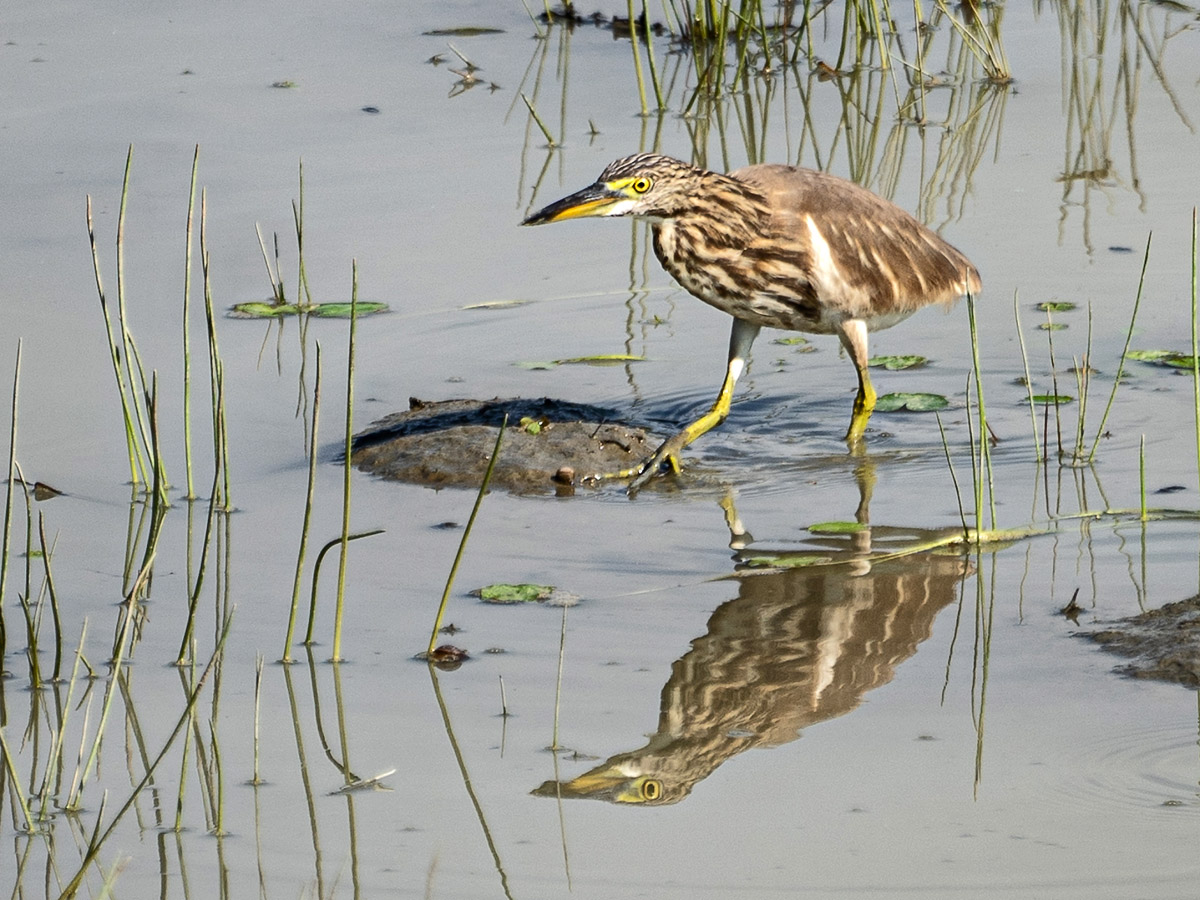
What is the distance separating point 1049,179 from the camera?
9141mm

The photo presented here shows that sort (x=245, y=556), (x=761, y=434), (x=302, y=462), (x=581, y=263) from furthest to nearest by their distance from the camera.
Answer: (x=581, y=263) < (x=761, y=434) < (x=302, y=462) < (x=245, y=556)

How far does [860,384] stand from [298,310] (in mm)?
2509

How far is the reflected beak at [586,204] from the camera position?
245 inches

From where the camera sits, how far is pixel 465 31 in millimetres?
12641

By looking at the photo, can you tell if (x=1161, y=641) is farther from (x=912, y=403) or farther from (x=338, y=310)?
(x=338, y=310)

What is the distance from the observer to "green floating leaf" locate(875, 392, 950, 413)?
6.87 meters

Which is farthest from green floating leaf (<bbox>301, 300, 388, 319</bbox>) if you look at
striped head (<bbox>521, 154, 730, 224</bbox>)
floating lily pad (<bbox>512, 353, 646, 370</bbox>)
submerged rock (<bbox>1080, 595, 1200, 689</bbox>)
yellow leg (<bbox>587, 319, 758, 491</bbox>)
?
submerged rock (<bbox>1080, 595, 1200, 689</bbox>)

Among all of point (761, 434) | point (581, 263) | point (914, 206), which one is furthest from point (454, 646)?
point (914, 206)

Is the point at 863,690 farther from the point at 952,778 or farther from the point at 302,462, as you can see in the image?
the point at 302,462

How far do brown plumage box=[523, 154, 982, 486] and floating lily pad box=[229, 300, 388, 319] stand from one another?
1.60 metres

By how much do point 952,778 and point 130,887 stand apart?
172cm

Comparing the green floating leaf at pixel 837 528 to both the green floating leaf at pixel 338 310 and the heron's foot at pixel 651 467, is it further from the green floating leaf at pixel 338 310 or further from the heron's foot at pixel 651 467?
the green floating leaf at pixel 338 310

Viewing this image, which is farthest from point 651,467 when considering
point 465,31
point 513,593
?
point 465,31

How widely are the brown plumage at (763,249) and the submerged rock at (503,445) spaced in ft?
0.65
